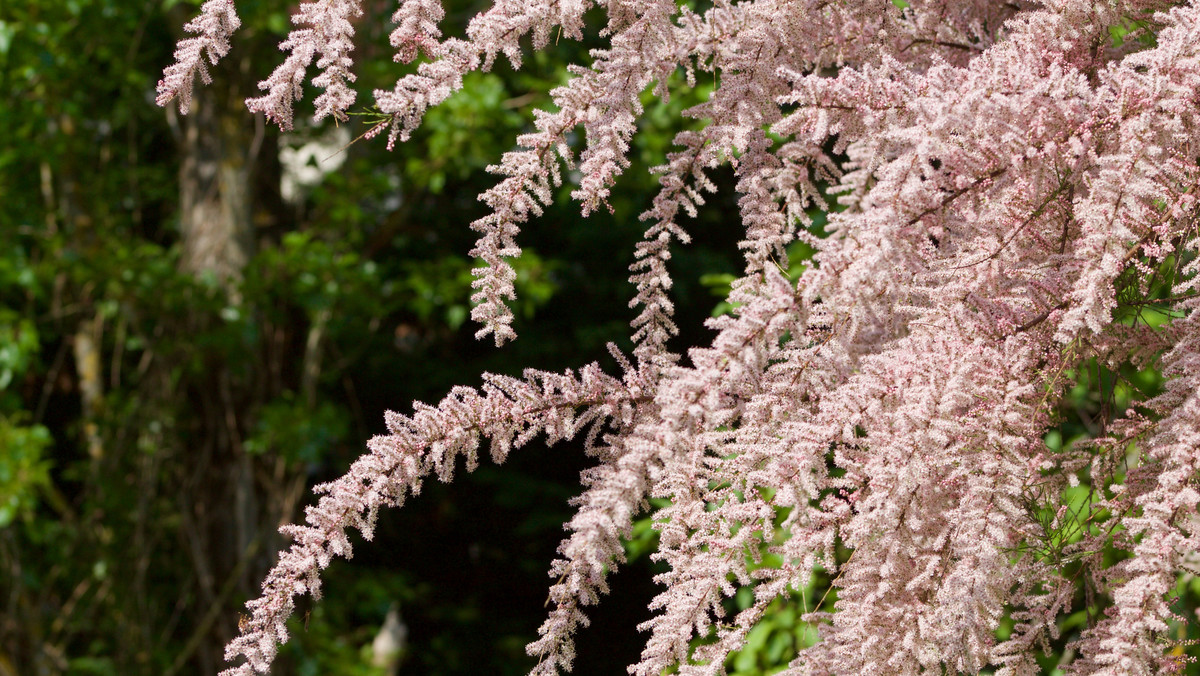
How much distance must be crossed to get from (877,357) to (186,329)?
4091 millimetres

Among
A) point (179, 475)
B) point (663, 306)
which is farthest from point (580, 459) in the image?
point (663, 306)

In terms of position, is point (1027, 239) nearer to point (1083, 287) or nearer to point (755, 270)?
point (1083, 287)

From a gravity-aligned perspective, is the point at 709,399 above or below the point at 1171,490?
above

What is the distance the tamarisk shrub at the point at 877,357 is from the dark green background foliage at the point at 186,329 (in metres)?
2.59

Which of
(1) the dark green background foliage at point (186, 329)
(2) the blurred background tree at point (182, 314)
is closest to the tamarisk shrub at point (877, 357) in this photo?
(1) the dark green background foliage at point (186, 329)

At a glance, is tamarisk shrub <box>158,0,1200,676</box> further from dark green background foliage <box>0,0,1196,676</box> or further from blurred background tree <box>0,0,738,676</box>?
blurred background tree <box>0,0,738,676</box>

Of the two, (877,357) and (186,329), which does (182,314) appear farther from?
(877,357)

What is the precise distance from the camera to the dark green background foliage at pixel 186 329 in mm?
4344

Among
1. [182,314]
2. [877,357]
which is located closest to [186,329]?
[182,314]

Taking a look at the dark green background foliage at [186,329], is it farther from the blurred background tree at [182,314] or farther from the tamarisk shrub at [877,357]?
the tamarisk shrub at [877,357]

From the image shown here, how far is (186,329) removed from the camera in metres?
4.56

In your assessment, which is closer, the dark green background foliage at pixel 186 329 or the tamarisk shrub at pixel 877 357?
the tamarisk shrub at pixel 877 357

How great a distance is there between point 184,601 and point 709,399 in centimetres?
439

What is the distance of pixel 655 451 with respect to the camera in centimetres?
94
